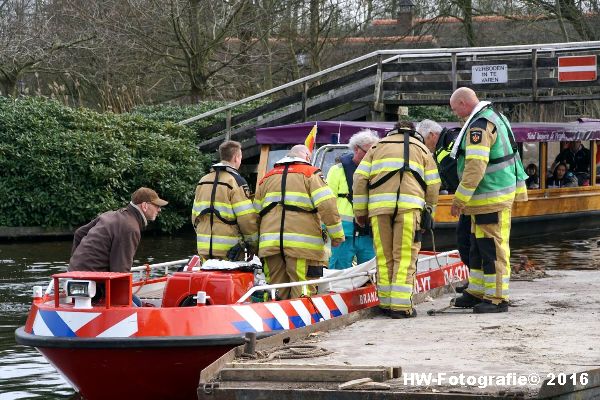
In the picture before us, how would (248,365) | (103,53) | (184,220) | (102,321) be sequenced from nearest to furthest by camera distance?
(248,365) < (102,321) < (184,220) < (103,53)

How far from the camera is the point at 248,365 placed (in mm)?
7578

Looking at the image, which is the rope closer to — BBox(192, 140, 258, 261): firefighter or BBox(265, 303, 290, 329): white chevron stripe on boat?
BBox(265, 303, 290, 329): white chevron stripe on boat

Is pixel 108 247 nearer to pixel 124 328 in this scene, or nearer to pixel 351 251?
pixel 124 328

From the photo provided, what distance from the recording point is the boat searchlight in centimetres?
861

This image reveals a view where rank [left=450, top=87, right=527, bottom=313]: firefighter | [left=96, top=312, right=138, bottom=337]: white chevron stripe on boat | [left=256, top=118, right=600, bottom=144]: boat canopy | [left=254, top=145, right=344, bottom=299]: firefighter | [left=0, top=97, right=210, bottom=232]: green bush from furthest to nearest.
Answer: [left=0, top=97, right=210, bottom=232]: green bush < [left=256, top=118, right=600, bottom=144]: boat canopy < [left=450, top=87, right=527, bottom=313]: firefighter < [left=254, top=145, right=344, bottom=299]: firefighter < [left=96, top=312, right=138, bottom=337]: white chevron stripe on boat

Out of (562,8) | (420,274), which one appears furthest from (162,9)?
(420,274)

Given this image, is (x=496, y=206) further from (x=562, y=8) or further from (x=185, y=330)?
(x=562, y=8)

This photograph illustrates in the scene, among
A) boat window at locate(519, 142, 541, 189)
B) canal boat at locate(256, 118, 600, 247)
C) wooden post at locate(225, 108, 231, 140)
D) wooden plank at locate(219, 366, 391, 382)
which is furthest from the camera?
wooden post at locate(225, 108, 231, 140)

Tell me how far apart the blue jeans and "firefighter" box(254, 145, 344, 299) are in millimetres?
1548

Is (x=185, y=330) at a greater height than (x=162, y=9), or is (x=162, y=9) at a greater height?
(x=162, y=9)

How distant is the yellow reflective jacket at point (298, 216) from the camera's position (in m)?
9.81

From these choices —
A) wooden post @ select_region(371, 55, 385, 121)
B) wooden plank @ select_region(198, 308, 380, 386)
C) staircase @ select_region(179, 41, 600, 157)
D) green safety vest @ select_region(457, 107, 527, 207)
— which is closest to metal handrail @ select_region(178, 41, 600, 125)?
staircase @ select_region(179, 41, 600, 157)

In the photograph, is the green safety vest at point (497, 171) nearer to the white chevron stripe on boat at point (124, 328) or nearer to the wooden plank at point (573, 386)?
the white chevron stripe on boat at point (124, 328)

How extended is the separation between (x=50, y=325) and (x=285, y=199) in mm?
2143
